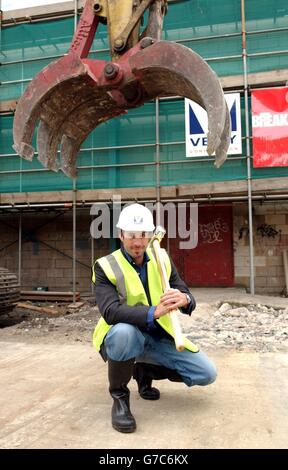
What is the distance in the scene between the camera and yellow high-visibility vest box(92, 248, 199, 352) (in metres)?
2.70

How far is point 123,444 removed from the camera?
2279 mm

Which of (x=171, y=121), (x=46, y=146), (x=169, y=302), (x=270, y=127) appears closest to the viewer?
(x=169, y=302)

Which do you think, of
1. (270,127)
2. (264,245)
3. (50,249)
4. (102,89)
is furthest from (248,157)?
(102,89)

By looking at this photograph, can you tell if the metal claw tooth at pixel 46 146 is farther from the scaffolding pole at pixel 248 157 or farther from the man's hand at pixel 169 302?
the scaffolding pole at pixel 248 157

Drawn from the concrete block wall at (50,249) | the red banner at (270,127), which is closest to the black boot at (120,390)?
the red banner at (270,127)

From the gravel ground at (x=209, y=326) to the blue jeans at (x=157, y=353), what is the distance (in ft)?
7.19

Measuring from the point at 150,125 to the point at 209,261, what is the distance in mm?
3846

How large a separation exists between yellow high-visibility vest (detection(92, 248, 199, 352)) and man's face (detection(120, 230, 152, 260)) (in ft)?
0.26

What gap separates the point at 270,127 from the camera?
10094mm

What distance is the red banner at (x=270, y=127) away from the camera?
995 centimetres

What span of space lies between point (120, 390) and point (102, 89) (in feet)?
6.51

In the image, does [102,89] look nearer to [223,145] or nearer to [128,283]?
[223,145]

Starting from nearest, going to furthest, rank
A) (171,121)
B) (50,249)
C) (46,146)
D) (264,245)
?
(46,146) < (171,121) < (264,245) < (50,249)

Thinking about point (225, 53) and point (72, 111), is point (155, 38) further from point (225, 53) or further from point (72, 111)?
point (225, 53)
